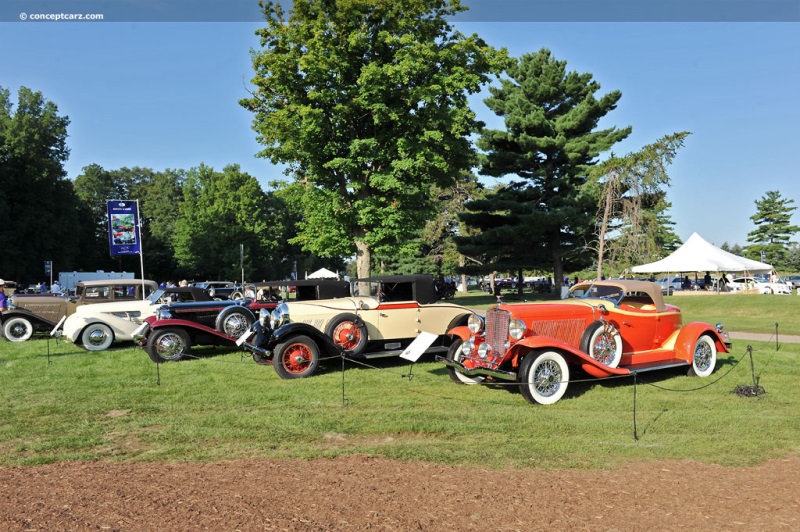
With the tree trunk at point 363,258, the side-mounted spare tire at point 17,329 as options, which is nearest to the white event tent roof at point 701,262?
the tree trunk at point 363,258

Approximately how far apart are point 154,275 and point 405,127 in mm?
48828

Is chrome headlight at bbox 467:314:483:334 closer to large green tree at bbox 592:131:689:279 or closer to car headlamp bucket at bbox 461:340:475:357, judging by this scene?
car headlamp bucket at bbox 461:340:475:357

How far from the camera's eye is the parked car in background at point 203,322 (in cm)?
1195

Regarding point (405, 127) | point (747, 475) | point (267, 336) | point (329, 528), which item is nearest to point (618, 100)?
point (405, 127)

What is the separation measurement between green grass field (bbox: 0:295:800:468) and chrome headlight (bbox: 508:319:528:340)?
0.91 metres

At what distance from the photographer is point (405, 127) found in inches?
934

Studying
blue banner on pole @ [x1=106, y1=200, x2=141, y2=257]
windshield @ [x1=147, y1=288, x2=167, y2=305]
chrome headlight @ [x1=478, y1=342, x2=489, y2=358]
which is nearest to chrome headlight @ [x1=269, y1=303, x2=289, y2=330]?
chrome headlight @ [x1=478, y1=342, x2=489, y2=358]

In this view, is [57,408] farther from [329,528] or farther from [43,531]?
[329,528]

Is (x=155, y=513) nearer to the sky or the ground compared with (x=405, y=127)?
nearer to the ground

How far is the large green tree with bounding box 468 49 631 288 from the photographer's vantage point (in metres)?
31.5

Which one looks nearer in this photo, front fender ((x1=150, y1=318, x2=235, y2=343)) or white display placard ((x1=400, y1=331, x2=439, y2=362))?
white display placard ((x1=400, y1=331, x2=439, y2=362))

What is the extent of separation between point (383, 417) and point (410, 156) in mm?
17195

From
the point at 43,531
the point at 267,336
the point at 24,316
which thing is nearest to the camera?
the point at 43,531

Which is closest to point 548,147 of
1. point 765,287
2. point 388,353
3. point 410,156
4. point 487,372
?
point 410,156
